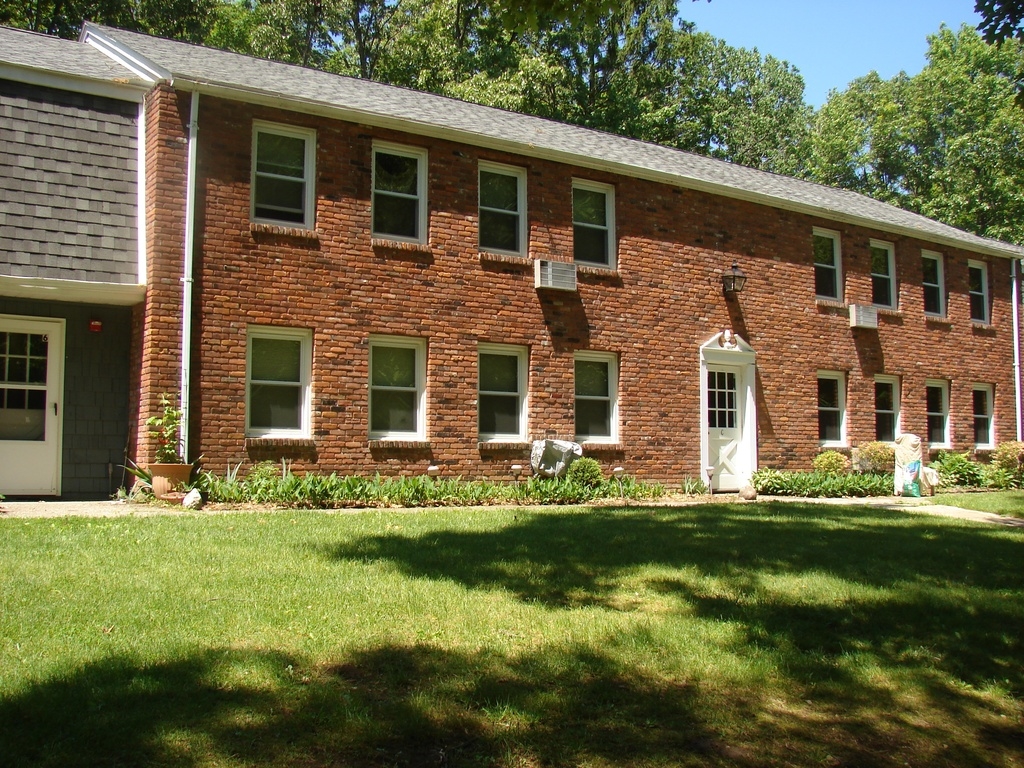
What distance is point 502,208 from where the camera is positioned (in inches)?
589

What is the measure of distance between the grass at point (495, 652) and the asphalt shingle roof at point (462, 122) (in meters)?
7.32

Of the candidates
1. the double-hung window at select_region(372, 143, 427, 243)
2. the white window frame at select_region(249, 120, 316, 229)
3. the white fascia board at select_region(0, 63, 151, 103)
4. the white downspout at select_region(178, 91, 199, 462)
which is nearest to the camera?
the white downspout at select_region(178, 91, 199, 462)

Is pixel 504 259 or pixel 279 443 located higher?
pixel 504 259

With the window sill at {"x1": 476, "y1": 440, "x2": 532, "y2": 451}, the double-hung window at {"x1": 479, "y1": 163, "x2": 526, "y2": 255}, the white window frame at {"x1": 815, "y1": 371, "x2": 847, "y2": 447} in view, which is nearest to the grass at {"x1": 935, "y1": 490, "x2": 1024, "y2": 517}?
the white window frame at {"x1": 815, "y1": 371, "x2": 847, "y2": 447}

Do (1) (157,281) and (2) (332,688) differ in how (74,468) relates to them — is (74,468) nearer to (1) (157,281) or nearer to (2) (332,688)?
(1) (157,281)

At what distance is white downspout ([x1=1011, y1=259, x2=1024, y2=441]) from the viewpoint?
22.4 meters

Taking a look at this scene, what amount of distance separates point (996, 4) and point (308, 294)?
29.2 feet

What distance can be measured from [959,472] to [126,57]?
1774 cm

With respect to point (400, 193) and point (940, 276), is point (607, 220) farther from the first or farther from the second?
point (940, 276)

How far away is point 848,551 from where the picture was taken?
26.7ft

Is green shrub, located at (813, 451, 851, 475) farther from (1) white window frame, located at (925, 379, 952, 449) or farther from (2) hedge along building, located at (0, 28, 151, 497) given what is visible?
(2) hedge along building, located at (0, 28, 151, 497)

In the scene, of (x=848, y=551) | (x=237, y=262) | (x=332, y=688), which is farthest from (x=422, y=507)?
(x=332, y=688)

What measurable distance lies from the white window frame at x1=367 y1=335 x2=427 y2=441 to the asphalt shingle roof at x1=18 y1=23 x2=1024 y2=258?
127 inches

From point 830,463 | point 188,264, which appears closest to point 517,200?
point 188,264
